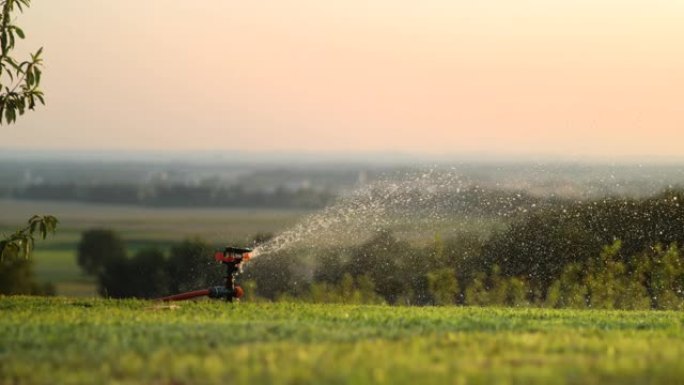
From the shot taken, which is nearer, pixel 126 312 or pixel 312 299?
pixel 126 312

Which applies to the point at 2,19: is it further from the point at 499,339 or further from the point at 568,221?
the point at 568,221

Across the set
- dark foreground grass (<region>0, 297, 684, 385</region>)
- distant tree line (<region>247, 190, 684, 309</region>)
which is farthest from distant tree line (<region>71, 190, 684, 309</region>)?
dark foreground grass (<region>0, 297, 684, 385</region>)

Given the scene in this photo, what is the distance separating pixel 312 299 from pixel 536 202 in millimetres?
3619

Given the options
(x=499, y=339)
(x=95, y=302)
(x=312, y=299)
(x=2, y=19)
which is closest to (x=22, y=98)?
(x=2, y=19)

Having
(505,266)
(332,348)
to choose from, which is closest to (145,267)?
(505,266)

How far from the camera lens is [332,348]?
7.62 meters

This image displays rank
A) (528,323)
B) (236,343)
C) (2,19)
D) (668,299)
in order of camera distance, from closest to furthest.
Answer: (236,343), (528,323), (2,19), (668,299)

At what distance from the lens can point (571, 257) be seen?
53.8 ft

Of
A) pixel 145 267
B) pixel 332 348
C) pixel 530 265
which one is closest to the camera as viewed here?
pixel 332 348

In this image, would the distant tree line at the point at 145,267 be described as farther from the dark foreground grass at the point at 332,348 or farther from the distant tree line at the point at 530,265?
the dark foreground grass at the point at 332,348

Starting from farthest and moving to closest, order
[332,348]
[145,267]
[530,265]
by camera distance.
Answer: [145,267] → [530,265] → [332,348]

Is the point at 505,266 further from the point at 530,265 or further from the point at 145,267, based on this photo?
the point at 145,267

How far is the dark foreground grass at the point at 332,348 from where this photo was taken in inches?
260

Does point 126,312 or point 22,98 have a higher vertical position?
point 22,98
